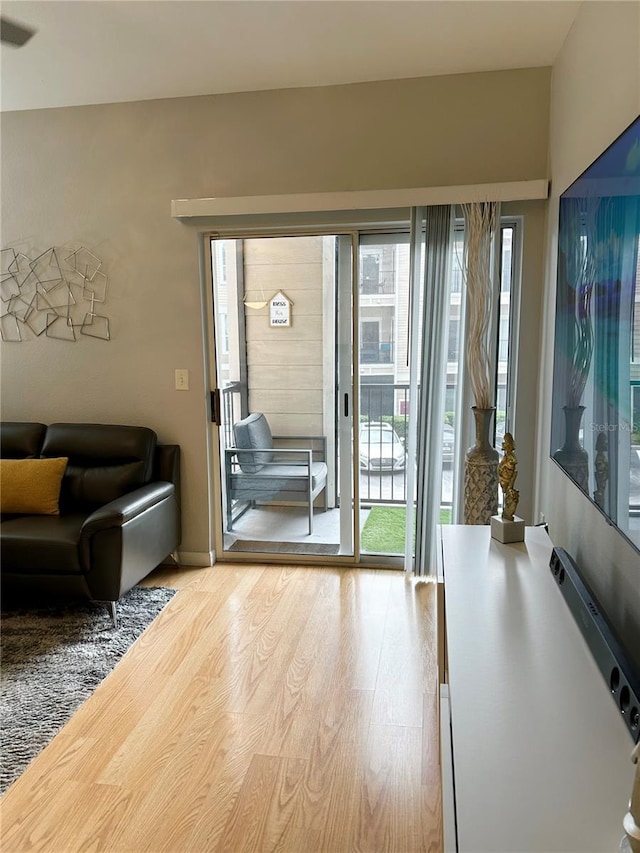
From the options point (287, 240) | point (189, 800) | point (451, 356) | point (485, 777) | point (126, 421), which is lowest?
point (189, 800)

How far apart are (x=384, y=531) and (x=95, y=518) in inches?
70.5

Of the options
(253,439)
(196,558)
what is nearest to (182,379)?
(253,439)

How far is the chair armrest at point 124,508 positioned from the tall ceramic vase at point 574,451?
1957 millimetres

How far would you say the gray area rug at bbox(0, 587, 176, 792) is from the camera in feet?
6.89

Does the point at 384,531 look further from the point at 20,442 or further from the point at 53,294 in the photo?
the point at 53,294

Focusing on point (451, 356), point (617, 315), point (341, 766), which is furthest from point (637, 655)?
point (451, 356)

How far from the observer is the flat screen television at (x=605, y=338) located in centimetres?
129

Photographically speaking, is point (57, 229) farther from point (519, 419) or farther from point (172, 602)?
point (519, 419)

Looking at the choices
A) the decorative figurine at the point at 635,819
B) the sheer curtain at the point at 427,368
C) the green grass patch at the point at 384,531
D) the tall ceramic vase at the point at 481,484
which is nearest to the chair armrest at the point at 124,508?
the green grass patch at the point at 384,531

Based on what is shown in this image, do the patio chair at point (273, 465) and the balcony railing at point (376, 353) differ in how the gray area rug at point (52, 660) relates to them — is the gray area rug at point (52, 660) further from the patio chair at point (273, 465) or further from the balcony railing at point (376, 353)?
the balcony railing at point (376, 353)

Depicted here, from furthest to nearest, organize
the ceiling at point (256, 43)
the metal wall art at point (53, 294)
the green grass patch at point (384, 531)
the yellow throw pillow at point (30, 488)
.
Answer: the green grass patch at point (384, 531) → the metal wall art at point (53, 294) → the yellow throw pillow at point (30, 488) → the ceiling at point (256, 43)

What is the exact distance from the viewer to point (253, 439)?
11.9 ft

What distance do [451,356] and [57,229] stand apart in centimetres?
243

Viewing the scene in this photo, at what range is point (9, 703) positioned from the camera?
2258mm
